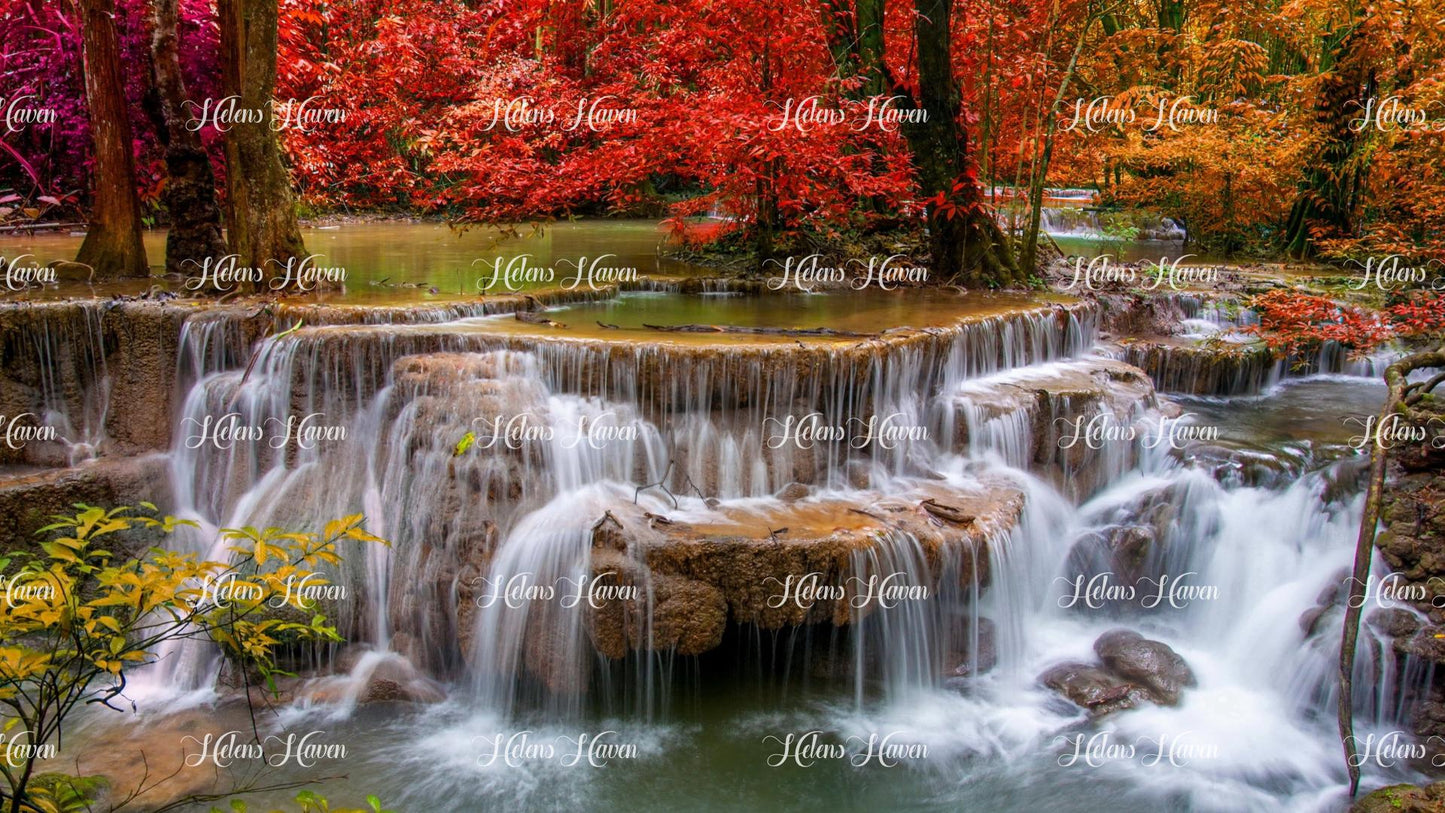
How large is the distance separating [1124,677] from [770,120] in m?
6.44

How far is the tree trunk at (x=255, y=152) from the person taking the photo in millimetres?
8836

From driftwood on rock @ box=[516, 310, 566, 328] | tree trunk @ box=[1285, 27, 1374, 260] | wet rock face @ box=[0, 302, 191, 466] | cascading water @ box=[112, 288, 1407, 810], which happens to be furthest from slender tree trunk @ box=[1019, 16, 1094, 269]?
wet rock face @ box=[0, 302, 191, 466]

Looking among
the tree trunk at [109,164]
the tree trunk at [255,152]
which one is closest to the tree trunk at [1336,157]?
the tree trunk at [255,152]

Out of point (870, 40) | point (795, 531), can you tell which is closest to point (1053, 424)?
point (795, 531)

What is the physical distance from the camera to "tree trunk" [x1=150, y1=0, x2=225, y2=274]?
984 centimetres

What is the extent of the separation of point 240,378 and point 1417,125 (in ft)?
37.8

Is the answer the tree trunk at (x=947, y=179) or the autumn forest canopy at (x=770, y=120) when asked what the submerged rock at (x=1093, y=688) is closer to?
the tree trunk at (x=947, y=179)

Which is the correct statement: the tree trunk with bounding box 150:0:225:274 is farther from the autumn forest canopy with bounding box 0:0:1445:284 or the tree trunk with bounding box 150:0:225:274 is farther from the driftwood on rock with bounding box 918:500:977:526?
the driftwood on rock with bounding box 918:500:977:526

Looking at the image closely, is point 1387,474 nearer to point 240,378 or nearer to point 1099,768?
point 1099,768

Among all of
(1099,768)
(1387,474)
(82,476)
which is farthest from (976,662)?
(82,476)

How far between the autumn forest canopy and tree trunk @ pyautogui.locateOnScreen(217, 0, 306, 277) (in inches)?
1.0

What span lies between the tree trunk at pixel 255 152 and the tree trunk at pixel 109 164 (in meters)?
1.74

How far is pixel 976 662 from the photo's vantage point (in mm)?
6629

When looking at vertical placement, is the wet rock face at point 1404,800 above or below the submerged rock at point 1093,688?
above
